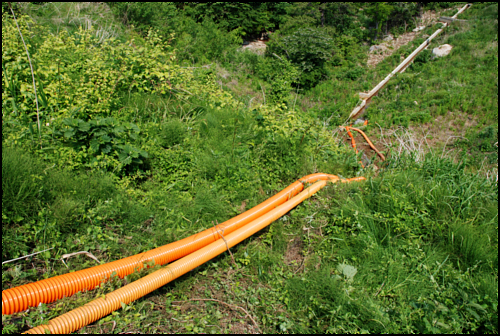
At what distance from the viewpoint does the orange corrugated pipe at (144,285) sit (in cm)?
207

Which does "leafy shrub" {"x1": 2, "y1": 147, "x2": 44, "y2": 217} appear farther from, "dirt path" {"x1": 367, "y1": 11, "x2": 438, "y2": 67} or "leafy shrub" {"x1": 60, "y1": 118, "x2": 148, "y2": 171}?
"dirt path" {"x1": 367, "y1": 11, "x2": 438, "y2": 67}

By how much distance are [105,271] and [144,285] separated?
377mm

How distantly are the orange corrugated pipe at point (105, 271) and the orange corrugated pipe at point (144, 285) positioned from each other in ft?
0.51

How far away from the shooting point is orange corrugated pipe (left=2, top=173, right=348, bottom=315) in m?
2.16

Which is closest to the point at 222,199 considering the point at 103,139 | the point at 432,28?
the point at 103,139

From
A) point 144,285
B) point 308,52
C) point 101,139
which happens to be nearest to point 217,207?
point 144,285

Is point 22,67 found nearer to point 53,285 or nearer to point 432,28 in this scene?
point 53,285

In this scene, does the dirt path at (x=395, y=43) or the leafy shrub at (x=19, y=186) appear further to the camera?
the dirt path at (x=395, y=43)

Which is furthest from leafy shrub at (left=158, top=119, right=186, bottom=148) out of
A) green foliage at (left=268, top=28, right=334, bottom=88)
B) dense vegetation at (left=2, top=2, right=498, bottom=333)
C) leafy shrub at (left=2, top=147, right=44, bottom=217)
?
green foliage at (left=268, top=28, right=334, bottom=88)

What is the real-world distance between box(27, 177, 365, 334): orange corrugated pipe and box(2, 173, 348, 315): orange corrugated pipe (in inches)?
6.1

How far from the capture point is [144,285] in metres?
2.48

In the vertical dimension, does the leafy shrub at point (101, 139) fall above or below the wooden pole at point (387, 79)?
above

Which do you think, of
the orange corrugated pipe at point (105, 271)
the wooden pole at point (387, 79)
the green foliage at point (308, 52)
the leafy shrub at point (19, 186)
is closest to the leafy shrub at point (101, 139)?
the leafy shrub at point (19, 186)

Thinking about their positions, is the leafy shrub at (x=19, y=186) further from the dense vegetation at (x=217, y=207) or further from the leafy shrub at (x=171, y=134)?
the leafy shrub at (x=171, y=134)
